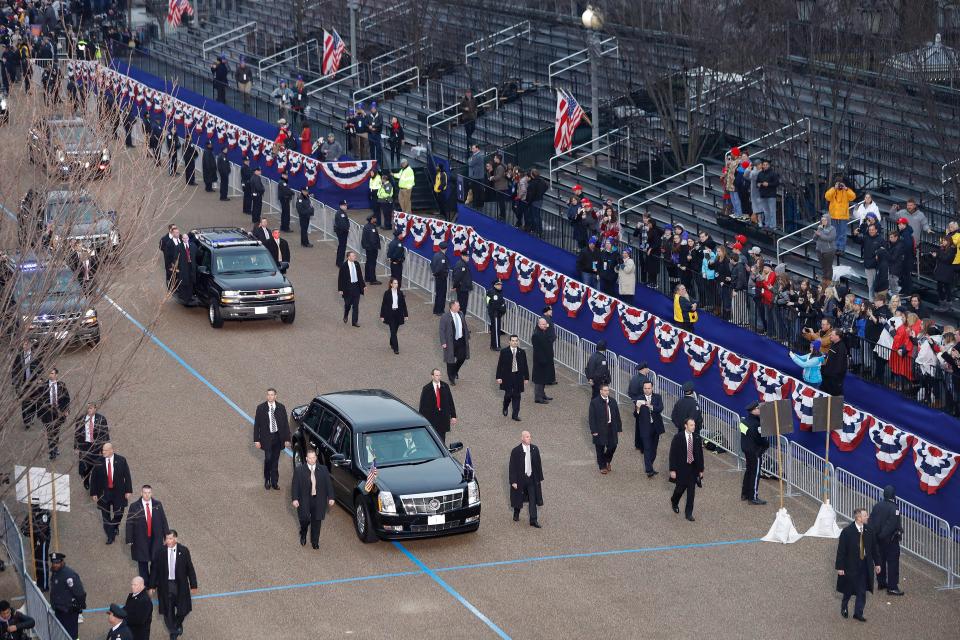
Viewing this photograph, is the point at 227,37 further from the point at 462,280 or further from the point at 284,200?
the point at 462,280

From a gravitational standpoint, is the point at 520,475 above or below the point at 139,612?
below

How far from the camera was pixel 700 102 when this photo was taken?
129ft

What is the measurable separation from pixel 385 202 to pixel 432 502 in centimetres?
1792

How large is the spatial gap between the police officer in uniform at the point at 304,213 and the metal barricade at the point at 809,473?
1627 cm

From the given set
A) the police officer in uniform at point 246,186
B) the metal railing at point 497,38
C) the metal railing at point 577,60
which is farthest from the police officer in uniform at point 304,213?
the metal railing at point 497,38

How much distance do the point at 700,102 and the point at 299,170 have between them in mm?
10194

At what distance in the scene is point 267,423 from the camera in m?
23.2

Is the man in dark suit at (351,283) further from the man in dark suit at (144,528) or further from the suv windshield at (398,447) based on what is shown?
the man in dark suit at (144,528)

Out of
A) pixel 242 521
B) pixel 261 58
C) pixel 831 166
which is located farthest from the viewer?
pixel 261 58

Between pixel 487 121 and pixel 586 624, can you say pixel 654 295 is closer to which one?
pixel 586 624

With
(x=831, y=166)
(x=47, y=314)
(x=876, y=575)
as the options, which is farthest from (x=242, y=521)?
(x=831, y=166)

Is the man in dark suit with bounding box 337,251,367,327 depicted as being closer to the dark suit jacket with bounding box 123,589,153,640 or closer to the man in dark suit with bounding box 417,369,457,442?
the man in dark suit with bounding box 417,369,457,442

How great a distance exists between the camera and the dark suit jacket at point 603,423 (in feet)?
80.1

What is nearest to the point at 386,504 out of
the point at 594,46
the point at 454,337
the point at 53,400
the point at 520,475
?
the point at 520,475
